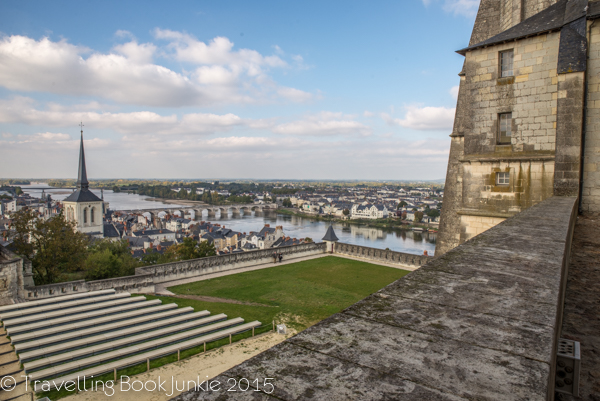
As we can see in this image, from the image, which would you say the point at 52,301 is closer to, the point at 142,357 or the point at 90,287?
the point at 90,287

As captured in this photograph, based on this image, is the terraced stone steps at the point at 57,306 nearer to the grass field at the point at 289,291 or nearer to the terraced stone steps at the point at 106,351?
the grass field at the point at 289,291

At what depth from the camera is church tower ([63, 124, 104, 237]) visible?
4066 cm

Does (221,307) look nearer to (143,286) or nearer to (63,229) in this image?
(143,286)

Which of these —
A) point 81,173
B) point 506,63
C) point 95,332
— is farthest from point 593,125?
point 81,173

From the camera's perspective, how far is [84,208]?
4156cm

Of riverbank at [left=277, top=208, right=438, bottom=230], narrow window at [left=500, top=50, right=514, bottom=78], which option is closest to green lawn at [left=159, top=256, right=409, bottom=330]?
narrow window at [left=500, top=50, right=514, bottom=78]

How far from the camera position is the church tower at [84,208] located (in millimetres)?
40656

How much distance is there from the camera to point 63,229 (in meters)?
17.9

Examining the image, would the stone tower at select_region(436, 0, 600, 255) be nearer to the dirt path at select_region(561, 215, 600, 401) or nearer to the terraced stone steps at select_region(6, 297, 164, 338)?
the dirt path at select_region(561, 215, 600, 401)

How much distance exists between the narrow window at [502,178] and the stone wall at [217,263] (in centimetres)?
1098

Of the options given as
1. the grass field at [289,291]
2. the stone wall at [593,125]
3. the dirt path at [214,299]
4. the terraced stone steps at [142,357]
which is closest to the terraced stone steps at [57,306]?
the grass field at [289,291]

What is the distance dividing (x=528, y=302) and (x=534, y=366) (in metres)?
0.66

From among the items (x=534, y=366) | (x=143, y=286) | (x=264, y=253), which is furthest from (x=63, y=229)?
(x=534, y=366)

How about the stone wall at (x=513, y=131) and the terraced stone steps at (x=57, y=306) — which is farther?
the terraced stone steps at (x=57, y=306)
